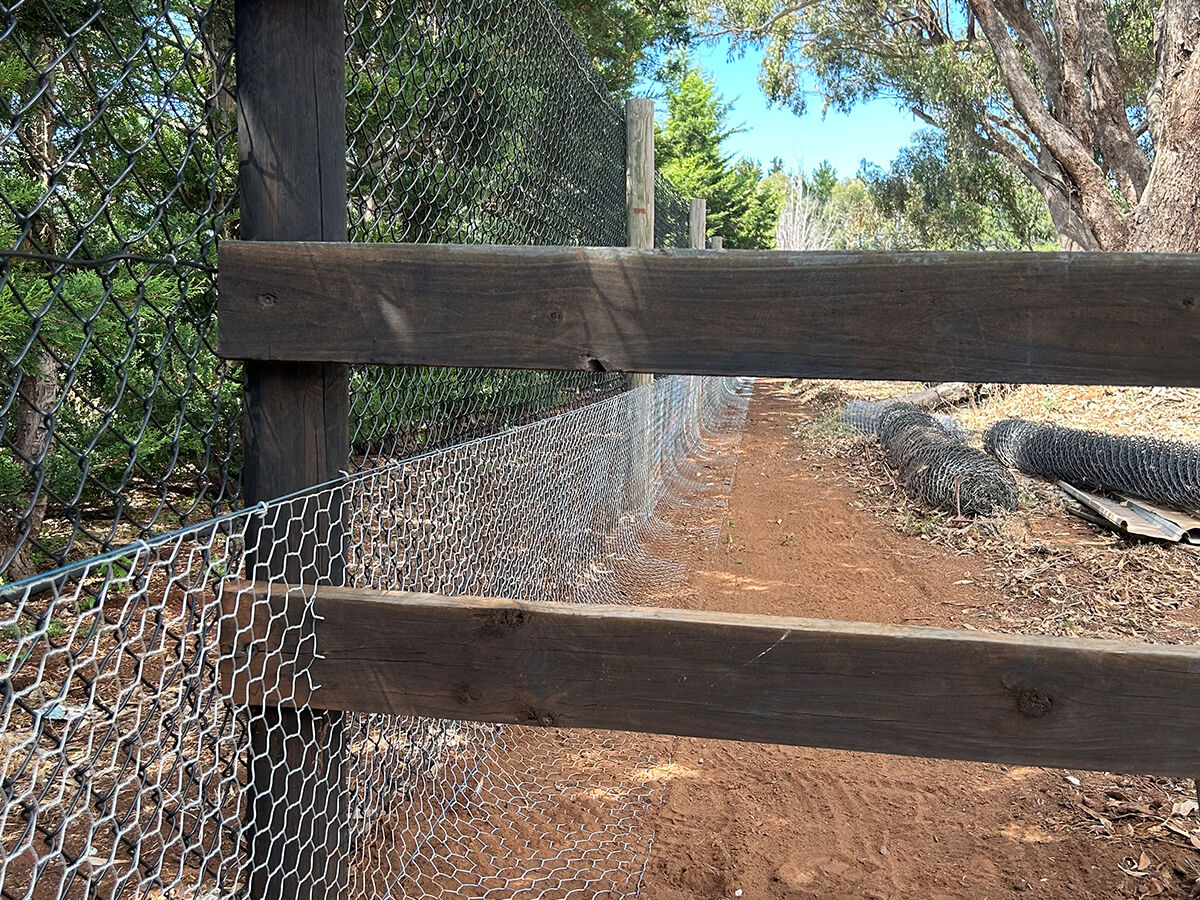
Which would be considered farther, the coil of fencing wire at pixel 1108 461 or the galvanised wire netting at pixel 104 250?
the coil of fencing wire at pixel 1108 461

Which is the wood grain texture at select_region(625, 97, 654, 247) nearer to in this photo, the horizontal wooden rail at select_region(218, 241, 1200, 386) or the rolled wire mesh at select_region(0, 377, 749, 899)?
the rolled wire mesh at select_region(0, 377, 749, 899)

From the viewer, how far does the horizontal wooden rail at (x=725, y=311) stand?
1423 millimetres

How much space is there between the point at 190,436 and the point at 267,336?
2.39m

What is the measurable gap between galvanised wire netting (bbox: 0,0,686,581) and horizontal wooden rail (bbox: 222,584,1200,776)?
0.41m

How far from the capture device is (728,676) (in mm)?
1573

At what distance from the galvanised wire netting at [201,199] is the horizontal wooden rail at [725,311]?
25cm

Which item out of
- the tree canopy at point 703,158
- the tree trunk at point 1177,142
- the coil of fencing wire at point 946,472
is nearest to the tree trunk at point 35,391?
the coil of fencing wire at point 946,472

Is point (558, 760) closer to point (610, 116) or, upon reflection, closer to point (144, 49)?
point (144, 49)

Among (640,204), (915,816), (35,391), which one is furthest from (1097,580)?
(35,391)

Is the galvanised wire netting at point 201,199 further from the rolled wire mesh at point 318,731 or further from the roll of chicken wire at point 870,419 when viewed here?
the roll of chicken wire at point 870,419

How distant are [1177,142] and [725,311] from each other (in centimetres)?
1336

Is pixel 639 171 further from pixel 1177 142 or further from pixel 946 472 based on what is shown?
pixel 1177 142

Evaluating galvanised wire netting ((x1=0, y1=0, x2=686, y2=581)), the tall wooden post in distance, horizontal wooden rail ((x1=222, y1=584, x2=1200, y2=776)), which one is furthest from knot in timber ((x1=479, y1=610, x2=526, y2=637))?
the tall wooden post in distance

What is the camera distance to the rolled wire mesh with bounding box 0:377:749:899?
58.2 inches
